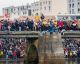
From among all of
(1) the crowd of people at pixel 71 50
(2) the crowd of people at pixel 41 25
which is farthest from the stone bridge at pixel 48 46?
(1) the crowd of people at pixel 71 50

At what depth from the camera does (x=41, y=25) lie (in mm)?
40844

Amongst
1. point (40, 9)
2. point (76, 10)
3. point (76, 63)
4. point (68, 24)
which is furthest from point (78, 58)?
point (40, 9)

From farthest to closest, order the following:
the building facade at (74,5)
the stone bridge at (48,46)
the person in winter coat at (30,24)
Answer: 1. the building facade at (74,5)
2. the person in winter coat at (30,24)
3. the stone bridge at (48,46)

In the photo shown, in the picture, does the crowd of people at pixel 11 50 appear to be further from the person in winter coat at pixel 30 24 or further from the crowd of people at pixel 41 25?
the person in winter coat at pixel 30 24

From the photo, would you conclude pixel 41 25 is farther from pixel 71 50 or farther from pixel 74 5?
pixel 74 5

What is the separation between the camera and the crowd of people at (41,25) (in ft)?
132

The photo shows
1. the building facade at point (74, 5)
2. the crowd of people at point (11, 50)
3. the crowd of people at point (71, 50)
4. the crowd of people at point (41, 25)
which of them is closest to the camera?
the crowd of people at point (41, 25)

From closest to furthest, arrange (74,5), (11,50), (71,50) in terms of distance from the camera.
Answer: (11,50) → (71,50) → (74,5)

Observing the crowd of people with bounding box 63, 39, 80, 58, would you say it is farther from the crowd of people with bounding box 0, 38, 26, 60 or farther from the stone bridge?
the stone bridge

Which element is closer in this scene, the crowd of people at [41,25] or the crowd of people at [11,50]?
the crowd of people at [41,25]

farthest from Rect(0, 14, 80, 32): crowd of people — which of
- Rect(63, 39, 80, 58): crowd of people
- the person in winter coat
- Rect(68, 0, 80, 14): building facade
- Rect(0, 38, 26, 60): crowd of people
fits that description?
Rect(68, 0, 80, 14): building facade

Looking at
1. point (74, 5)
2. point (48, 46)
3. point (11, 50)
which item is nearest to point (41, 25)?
point (48, 46)

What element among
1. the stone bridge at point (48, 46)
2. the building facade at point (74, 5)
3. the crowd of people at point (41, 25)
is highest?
the building facade at point (74, 5)

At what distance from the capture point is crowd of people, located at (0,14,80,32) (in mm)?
40250
